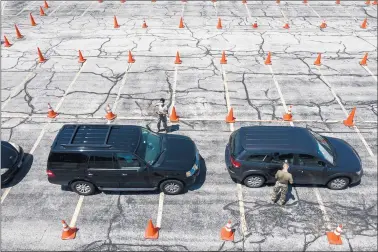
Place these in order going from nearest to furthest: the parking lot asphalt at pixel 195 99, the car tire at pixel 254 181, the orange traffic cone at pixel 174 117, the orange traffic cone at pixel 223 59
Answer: the parking lot asphalt at pixel 195 99
the car tire at pixel 254 181
the orange traffic cone at pixel 174 117
the orange traffic cone at pixel 223 59

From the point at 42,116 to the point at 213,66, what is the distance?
8.80 m

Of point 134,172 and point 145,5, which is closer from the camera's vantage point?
point 134,172

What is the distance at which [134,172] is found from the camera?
8078 mm

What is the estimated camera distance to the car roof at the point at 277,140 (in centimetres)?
819

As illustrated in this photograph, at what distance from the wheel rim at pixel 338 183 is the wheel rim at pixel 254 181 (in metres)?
2.21

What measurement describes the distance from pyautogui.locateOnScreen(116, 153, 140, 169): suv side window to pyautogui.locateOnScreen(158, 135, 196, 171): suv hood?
2.28ft

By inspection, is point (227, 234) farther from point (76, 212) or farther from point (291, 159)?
point (76, 212)

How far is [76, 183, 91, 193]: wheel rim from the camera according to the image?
844 centimetres

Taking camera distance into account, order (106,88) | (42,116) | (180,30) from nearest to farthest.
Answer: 1. (42,116)
2. (106,88)
3. (180,30)

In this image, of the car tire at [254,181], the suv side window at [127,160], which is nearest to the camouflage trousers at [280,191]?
the car tire at [254,181]

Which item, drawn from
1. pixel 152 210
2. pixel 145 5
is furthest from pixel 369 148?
pixel 145 5

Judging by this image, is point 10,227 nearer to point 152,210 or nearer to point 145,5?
point 152,210

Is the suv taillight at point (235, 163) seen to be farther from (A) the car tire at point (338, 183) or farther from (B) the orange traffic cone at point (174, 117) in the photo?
(B) the orange traffic cone at point (174, 117)

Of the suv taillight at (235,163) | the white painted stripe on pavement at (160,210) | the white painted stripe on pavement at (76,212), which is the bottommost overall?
the white painted stripe on pavement at (160,210)
